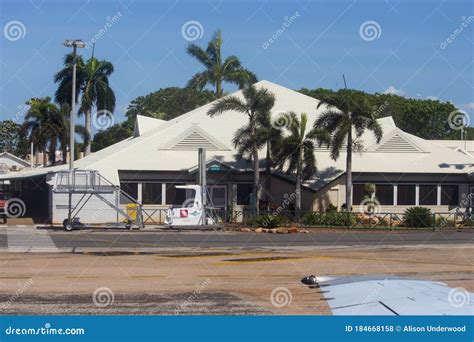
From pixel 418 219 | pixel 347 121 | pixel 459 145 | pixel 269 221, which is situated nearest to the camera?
pixel 269 221

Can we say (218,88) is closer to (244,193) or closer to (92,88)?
(92,88)

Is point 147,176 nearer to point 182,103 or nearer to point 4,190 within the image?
point 4,190

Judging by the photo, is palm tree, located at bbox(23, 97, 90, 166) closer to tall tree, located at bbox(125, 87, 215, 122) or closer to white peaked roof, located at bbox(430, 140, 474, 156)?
tall tree, located at bbox(125, 87, 215, 122)

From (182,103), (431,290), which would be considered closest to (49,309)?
(431,290)

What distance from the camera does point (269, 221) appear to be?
42.2m

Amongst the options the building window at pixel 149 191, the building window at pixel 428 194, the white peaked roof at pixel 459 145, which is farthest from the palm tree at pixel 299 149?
the white peaked roof at pixel 459 145

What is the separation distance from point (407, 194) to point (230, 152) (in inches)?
448

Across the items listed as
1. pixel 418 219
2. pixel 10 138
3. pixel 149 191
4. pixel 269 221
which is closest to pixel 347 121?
pixel 418 219

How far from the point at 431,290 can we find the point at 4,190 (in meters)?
49.0

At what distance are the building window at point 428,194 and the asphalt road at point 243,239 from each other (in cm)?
1093

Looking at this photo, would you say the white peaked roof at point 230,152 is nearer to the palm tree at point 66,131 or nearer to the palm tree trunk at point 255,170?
the palm tree trunk at point 255,170

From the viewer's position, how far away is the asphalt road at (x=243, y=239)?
104 feet

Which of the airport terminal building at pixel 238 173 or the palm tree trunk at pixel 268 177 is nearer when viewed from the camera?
the palm tree trunk at pixel 268 177

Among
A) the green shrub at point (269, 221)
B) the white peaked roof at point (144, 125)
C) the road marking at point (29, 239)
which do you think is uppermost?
the white peaked roof at point (144, 125)
